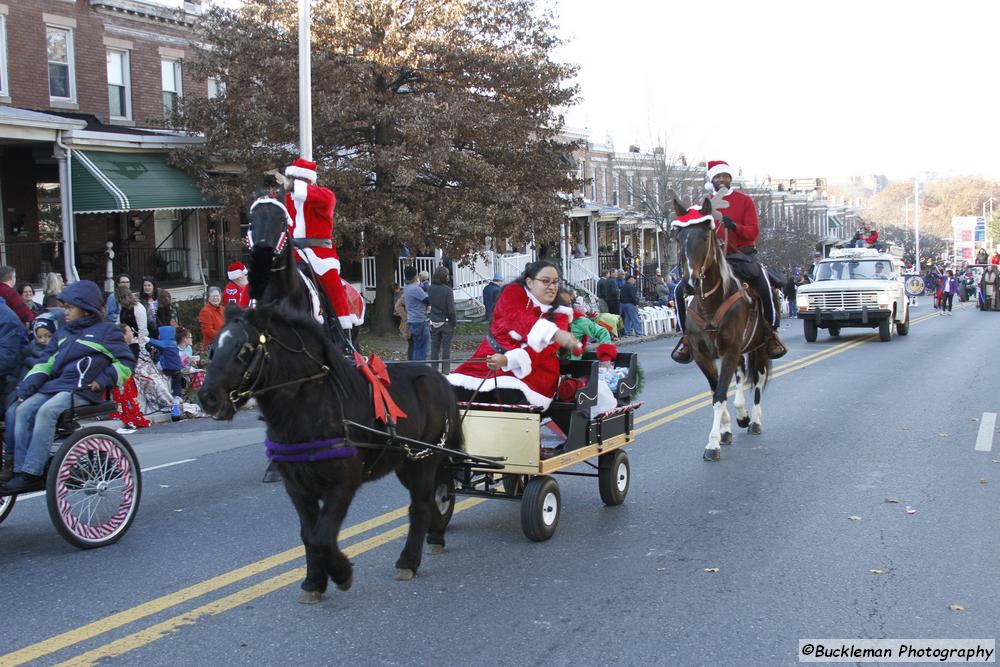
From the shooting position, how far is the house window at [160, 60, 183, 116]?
27688 millimetres

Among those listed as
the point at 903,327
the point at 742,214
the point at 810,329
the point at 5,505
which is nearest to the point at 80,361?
the point at 5,505

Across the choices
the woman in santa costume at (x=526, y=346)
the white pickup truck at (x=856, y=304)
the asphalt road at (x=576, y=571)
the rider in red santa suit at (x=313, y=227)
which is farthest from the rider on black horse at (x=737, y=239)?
the white pickup truck at (x=856, y=304)

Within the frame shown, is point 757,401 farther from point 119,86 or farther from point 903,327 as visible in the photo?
point 119,86

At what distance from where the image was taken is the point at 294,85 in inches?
916

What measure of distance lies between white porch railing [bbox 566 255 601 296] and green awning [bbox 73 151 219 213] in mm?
19102

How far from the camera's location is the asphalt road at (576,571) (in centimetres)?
521

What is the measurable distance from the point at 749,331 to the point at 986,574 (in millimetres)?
5404

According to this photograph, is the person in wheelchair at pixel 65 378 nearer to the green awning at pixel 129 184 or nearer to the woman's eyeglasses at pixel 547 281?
the woman's eyeglasses at pixel 547 281

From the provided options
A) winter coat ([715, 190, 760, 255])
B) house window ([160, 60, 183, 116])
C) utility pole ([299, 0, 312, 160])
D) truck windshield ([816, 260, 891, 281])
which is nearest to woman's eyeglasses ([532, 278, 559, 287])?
winter coat ([715, 190, 760, 255])

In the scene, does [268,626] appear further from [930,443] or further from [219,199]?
[219,199]

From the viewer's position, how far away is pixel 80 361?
24.2ft

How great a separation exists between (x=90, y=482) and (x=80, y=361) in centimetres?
91

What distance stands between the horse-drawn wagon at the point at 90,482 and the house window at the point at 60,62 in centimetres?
2016

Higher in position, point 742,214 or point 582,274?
point 742,214
